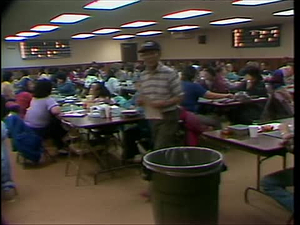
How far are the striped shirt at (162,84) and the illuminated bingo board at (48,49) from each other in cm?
165

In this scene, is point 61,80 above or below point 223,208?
above

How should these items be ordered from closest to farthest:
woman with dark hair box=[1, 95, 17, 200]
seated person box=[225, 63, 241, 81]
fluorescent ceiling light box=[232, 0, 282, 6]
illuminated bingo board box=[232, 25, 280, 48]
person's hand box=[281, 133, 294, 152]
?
woman with dark hair box=[1, 95, 17, 200] < person's hand box=[281, 133, 294, 152] < fluorescent ceiling light box=[232, 0, 282, 6] < seated person box=[225, 63, 241, 81] < illuminated bingo board box=[232, 25, 280, 48]

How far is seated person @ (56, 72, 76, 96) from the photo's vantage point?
430cm

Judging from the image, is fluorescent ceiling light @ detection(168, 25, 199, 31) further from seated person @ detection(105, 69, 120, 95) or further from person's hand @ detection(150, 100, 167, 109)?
person's hand @ detection(150, 100, 167, 109)

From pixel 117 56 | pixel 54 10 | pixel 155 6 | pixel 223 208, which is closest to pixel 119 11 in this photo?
pixel 155 6

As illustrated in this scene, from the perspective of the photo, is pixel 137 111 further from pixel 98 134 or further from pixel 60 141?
pixel 60 141

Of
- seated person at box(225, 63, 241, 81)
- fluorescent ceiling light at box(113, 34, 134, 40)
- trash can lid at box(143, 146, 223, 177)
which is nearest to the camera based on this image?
trash can lid at box(143, 146, 223, 177)

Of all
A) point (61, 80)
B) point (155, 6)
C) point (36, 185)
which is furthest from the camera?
point (61, 80)

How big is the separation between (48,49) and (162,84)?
2109mm

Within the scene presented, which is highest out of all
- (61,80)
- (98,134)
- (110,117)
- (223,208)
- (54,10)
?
(54,10)

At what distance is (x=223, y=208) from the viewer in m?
2.21

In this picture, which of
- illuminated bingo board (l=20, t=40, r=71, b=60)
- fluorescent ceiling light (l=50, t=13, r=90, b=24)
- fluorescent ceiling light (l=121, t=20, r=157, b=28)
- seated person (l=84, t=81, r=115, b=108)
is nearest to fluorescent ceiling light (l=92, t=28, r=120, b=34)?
fluorescent ceiling light (l=121, t=20, r=157, b=28)
